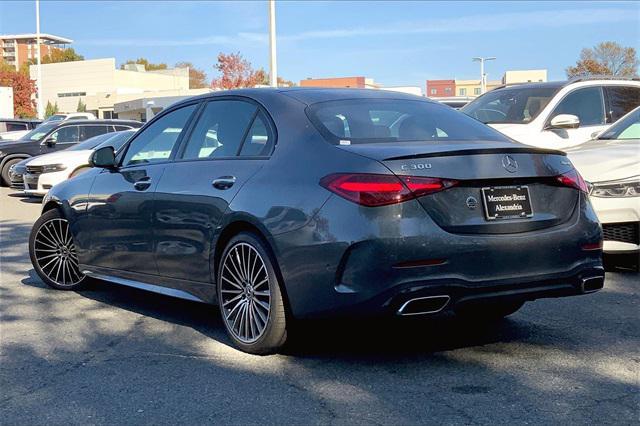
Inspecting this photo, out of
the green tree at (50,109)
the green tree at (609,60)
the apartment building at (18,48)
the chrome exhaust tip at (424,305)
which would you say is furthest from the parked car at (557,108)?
the apartment building at (18,48)

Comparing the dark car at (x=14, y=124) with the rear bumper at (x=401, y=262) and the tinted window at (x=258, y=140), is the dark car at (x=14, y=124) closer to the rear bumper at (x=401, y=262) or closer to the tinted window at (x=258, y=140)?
the tinted window at (x=258, y=140)

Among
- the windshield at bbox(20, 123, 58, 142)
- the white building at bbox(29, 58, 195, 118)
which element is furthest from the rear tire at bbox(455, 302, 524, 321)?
the white building at bbox(29, 58, 195, 118)

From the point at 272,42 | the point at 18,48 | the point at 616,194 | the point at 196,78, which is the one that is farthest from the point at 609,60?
the point at 18,48

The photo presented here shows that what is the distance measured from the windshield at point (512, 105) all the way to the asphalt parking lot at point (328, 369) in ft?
13.7

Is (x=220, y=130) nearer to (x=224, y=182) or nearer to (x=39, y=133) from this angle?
(x=224, y=182)

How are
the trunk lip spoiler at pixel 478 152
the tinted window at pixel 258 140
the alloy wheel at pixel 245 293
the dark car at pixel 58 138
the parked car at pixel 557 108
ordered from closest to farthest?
the trunk lip spoiler at pixel 478 152
the alloy wheel at pixel 245 293
the tinted window at pixel 258 140
the parked car at pixel 557 108
the dark car at pixel 58 138

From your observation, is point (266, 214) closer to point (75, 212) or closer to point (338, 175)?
point (338, 175)

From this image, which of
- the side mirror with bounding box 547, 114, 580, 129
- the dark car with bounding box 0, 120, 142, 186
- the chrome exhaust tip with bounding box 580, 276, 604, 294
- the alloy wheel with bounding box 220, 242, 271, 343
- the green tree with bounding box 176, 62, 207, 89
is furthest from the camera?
the green tree with bounding box 176, 62, 207, 89

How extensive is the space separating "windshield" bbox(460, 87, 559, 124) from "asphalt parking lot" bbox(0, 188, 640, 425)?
417cm

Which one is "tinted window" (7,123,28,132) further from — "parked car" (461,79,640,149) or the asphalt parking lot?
the asphalt parking lot

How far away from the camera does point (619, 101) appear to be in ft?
33.3

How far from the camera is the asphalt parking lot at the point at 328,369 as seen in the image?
361cm

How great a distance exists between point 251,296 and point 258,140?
1.00 m

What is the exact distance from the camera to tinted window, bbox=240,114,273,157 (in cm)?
467
